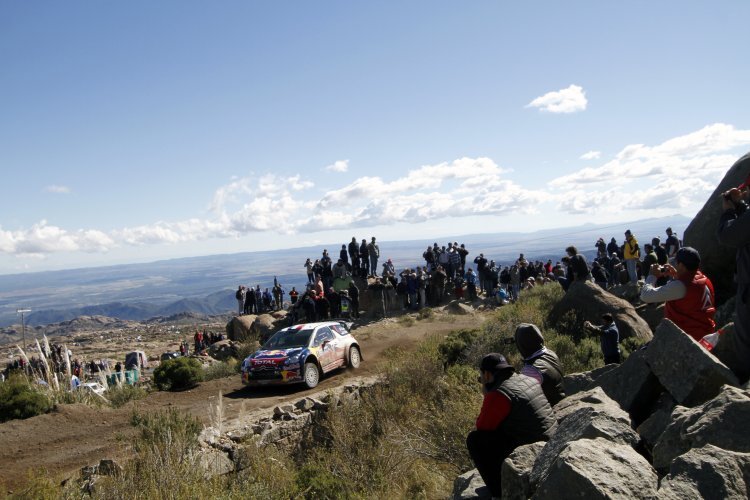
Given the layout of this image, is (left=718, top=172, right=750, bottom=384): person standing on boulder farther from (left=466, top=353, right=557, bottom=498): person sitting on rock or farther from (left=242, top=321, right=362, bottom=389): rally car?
(left=242, top=321, right=362, bottom=389): rally car

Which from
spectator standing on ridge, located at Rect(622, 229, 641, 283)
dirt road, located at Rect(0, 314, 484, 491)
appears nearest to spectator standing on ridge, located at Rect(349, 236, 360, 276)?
dirt road, located at Rect(0, 314, 484, 491)

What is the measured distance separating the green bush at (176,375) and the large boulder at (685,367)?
1422 cm

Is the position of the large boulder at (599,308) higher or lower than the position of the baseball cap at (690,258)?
lower

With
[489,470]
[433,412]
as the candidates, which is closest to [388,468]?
[433,412]

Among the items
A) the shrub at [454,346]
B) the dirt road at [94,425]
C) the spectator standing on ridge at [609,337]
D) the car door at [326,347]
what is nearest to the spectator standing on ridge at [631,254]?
the shrub at [454,346]

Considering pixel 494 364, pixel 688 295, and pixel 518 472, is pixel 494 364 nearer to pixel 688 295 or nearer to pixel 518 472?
pixel 518 472

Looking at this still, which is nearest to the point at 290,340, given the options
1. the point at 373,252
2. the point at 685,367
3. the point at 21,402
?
the point at 21,402

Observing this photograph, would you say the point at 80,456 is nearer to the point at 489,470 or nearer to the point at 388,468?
the point at 388,468

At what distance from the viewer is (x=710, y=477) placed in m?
3.38

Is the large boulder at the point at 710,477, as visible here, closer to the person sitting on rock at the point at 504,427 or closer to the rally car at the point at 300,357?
the person sitting on rock at the point at 504,427

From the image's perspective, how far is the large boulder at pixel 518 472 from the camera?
4.37m

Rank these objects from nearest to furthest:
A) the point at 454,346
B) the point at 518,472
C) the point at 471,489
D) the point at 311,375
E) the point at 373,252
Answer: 1. the point at 518,472
2. the point at 471,489
3. the point at 311,375
4. the point at 454,346
5. the point at 373,252

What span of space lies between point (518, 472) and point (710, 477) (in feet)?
4.85

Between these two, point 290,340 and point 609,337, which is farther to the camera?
point 290,340
